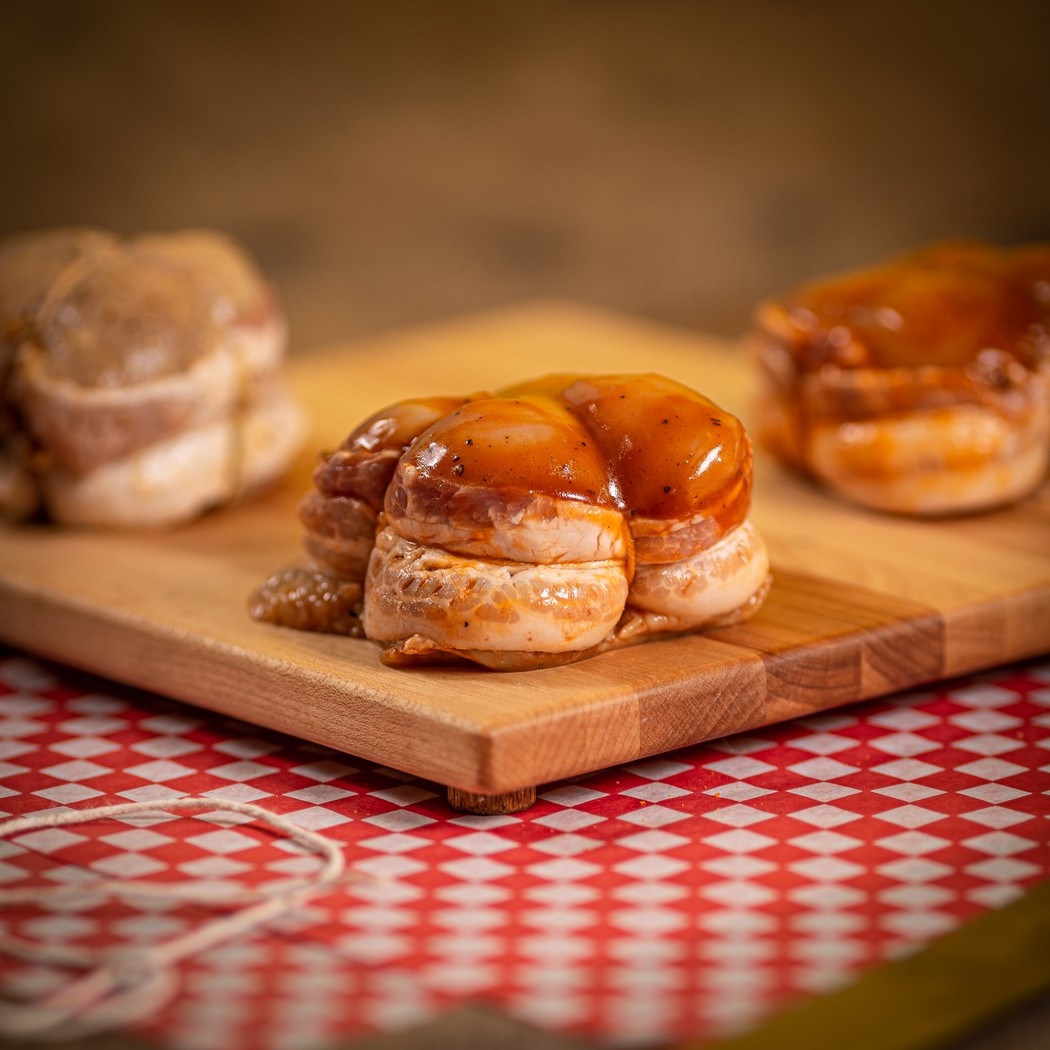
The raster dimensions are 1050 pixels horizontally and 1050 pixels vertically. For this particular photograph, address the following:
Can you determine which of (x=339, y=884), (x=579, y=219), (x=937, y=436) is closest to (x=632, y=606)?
(x=339, y=884)

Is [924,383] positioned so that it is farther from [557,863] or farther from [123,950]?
[123,950]

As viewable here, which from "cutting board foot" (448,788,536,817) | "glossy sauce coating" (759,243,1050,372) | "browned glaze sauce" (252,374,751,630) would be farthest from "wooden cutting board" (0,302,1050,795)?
"glossy sauce coating" (759,243,1050,372)

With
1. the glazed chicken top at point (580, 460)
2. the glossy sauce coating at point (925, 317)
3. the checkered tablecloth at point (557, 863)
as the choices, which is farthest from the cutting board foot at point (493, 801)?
the glossy sauce coating at point (925, 317)

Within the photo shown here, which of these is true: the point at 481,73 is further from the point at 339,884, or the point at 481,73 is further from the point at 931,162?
the point at 339,884

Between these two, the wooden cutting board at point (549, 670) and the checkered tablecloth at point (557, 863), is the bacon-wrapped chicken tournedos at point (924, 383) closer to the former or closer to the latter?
the wooden cutting board at point (549, 670)

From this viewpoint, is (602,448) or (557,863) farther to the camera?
(602,448)

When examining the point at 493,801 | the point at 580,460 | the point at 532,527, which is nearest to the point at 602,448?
the point at 580,460

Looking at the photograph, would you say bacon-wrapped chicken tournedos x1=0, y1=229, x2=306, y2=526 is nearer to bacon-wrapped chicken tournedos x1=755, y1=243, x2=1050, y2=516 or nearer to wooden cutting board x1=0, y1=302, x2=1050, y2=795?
wooden cutting board x1=0, y1=302, x2=1050, y2=795
